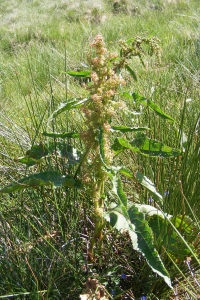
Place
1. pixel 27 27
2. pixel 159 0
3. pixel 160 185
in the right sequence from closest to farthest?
pixel 160 185 < pixel 27 27 < pixel 159 0

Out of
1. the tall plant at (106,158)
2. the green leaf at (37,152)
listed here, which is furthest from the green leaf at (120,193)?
the green leaf at (37,152)

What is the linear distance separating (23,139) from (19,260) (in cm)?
80

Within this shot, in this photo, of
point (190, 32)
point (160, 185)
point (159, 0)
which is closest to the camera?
point (160, 185)

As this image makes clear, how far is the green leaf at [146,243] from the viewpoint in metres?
0.91

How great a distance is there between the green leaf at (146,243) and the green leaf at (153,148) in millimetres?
165

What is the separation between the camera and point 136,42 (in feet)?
3.81

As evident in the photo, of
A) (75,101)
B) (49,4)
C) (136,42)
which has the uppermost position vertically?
(136,42)

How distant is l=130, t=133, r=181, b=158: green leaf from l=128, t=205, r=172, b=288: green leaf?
165 mm

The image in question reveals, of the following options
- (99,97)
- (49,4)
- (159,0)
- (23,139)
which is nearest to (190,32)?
(23,139)

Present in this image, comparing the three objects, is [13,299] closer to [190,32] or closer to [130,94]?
[130,94]

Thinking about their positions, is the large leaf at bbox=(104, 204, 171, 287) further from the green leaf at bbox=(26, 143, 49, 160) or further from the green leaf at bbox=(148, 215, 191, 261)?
the green leaf at bbox=(26, 143, 49, 160)

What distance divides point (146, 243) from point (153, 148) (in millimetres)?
258

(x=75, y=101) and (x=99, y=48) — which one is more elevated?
(x=99, y=48)

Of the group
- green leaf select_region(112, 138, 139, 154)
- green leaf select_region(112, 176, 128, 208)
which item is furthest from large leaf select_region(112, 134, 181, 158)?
green leaf select_region(112, 176, 128, 208)
